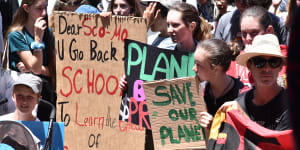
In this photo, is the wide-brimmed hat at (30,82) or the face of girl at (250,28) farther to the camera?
the wide-brimmed hat at (30,82)

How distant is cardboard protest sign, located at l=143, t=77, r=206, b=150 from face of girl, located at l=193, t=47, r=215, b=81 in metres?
0.08

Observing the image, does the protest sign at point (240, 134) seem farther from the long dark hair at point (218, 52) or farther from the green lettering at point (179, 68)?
the green lettering at point (179, 68)

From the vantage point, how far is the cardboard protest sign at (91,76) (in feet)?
16.2

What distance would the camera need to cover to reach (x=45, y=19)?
5555 millimetres

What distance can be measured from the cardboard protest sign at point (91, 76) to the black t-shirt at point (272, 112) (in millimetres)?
1727

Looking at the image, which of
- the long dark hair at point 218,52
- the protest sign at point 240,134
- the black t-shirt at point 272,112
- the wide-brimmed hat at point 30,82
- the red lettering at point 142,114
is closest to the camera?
the protest sign at point 240,134

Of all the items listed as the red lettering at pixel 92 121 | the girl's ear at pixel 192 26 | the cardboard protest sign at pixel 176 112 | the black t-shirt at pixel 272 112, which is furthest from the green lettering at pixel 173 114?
the red lettering at pixel 92 121

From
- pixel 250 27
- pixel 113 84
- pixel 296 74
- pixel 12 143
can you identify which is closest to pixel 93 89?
pixel 113 84

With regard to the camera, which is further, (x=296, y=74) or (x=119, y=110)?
(x=119, y=110)

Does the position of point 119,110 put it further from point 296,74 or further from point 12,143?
point 296,74

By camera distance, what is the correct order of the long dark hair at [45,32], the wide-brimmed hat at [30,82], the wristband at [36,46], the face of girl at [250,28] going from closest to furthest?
1. the face of girl at [250,28]
2. the wide-brimmed hat at [30,82]
3. the wristband at [36,46]
4. the long dark hair at [45,32]

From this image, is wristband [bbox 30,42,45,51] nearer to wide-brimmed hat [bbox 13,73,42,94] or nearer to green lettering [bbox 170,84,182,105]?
wide-brimmed hat [bbox 13,73,42,94]

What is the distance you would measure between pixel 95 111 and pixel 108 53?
566 millimetres

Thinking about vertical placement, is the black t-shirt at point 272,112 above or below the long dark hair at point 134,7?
below
